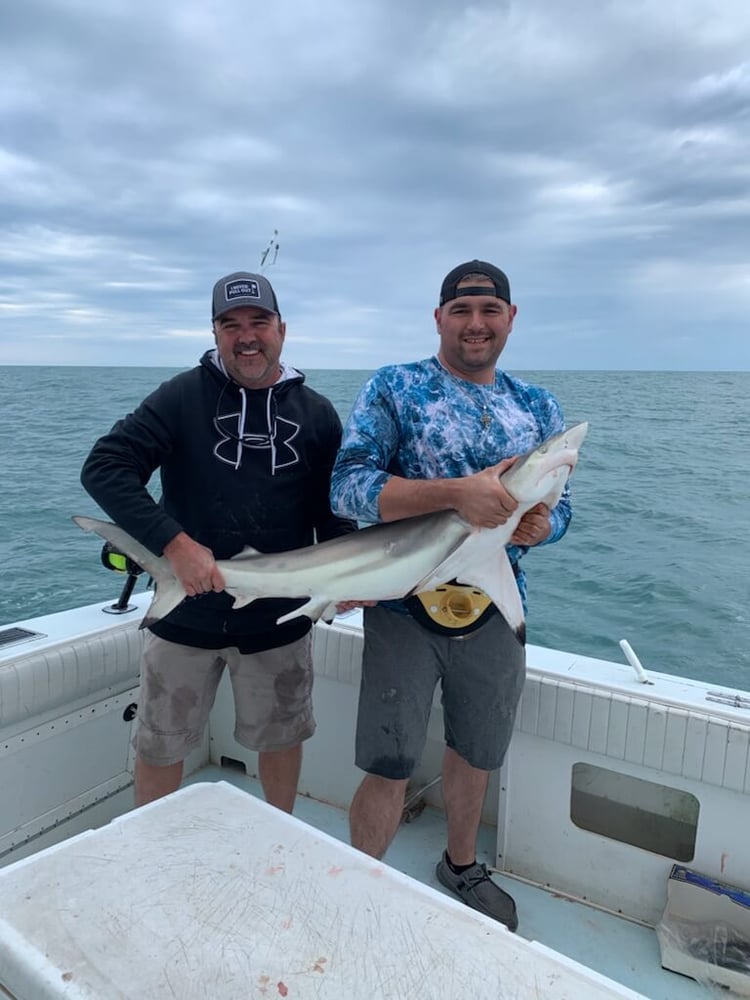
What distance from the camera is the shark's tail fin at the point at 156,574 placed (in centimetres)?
291

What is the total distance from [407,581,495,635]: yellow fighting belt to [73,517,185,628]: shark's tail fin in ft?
3.01

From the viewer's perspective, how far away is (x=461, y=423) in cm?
305

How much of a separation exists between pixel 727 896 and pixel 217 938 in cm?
231

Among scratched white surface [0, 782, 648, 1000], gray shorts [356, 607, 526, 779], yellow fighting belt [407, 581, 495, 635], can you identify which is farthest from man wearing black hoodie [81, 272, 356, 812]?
scratched white surface [0, 782, 648, 1000]

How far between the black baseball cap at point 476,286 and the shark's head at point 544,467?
799 millimetres

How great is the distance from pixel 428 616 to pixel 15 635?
199 centimetres

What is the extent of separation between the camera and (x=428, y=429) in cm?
303

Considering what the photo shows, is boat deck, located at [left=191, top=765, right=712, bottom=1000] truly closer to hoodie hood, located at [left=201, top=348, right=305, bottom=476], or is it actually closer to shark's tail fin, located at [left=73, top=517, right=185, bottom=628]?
shark's tail fin, located at [left=73, top=517, right=185, bottom=628]

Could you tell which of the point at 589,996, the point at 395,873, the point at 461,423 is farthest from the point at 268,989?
the point at 461,423

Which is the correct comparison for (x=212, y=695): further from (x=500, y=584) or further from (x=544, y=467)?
(x=544, y=467)

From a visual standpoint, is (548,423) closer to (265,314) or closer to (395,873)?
(265,314)

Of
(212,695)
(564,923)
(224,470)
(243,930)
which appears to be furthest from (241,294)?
(564,923)

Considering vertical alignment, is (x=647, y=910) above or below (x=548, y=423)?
below

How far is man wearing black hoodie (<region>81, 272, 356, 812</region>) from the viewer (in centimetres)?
312
